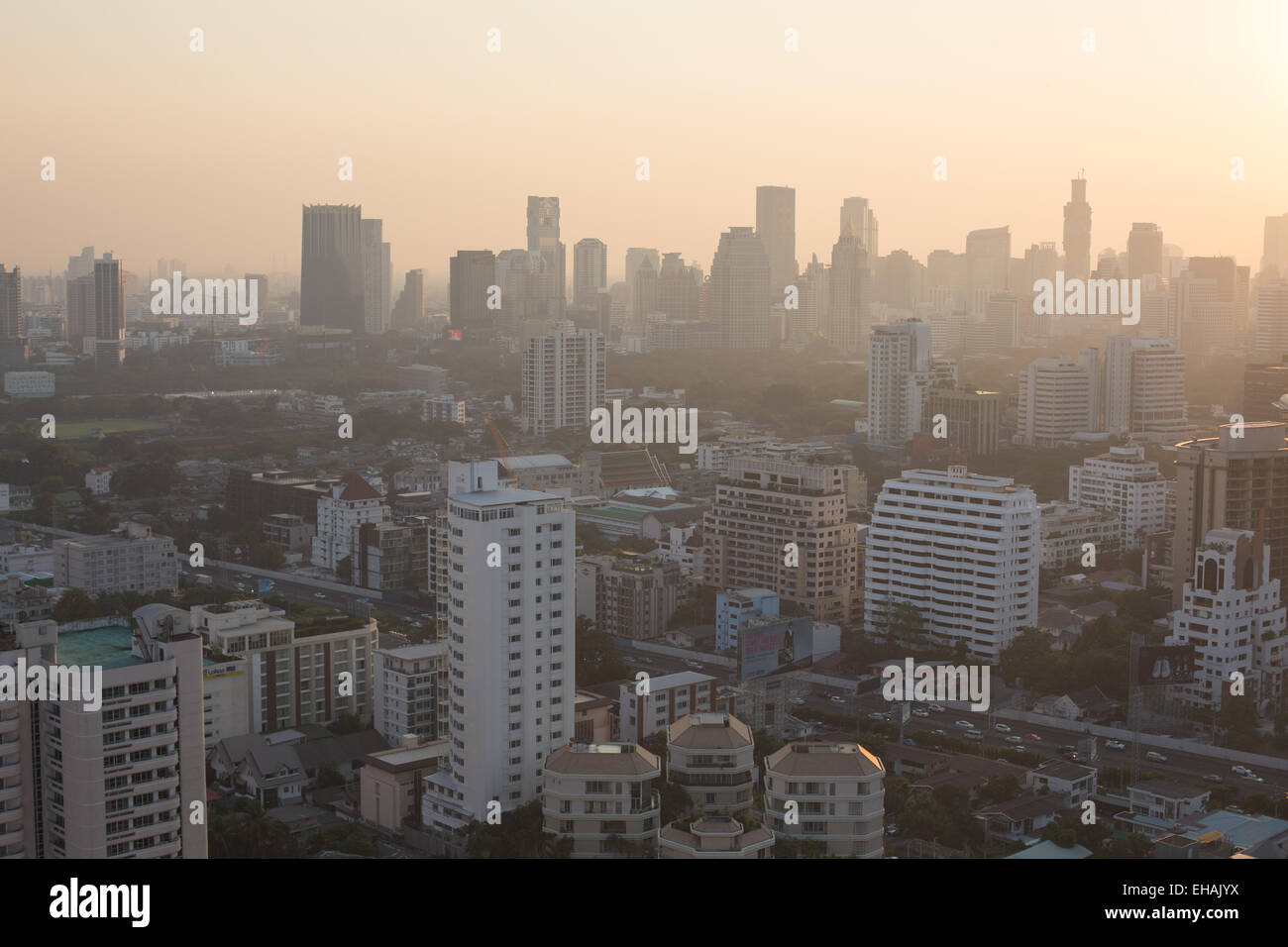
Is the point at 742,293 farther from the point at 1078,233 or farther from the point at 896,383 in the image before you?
the point at 896,383

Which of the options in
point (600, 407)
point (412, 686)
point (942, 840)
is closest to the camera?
point (942, 840)

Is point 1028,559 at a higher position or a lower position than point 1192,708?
higher

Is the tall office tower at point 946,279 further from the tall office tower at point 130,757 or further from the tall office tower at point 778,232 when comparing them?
the tall office tower at point 130,757

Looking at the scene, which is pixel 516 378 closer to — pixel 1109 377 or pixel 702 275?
pixel 702 275

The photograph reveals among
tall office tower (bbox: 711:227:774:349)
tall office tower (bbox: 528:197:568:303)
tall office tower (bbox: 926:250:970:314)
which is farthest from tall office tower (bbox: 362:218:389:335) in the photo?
tall office tower (bbox: 926:250:970:314)

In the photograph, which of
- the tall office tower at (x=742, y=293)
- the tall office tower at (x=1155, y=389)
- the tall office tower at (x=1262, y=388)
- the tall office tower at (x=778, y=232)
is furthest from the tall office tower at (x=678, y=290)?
the tall office tower at (x=1262, y=388)

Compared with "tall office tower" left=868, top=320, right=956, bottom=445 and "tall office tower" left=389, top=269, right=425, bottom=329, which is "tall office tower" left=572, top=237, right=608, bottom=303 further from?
"tall office tower" left=868, top=320, right=956, bottom=445
